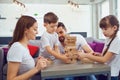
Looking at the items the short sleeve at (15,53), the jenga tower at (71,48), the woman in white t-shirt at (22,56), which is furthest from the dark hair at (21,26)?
the jenga tower at (71,48)

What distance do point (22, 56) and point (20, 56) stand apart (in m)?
0.03

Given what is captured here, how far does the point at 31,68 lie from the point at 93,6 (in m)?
5.67

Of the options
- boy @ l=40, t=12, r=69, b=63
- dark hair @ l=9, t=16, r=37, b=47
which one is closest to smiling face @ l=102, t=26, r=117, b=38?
boy @ l=40, t=12, r=69, b=63

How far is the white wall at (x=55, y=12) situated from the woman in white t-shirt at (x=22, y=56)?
16.4 ft

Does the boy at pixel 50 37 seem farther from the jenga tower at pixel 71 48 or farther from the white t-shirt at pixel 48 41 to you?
the jenga tower at pixel 71 48

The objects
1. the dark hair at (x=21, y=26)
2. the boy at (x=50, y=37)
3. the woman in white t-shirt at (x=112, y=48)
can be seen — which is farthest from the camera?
the boy at (x=50, y=37)

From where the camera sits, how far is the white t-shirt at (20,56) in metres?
1.43

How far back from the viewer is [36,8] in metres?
6.58

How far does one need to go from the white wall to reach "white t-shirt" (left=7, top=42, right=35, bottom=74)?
5047 mm

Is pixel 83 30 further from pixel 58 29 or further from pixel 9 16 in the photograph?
pixel 58 29

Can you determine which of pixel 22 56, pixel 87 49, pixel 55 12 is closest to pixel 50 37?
pixel 87 49

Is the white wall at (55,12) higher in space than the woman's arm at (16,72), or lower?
higher

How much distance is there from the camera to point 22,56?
4.85ft

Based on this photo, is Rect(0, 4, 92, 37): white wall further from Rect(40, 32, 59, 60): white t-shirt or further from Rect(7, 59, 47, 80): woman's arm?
Rect(7, 59, 47, 80): woman's arm
